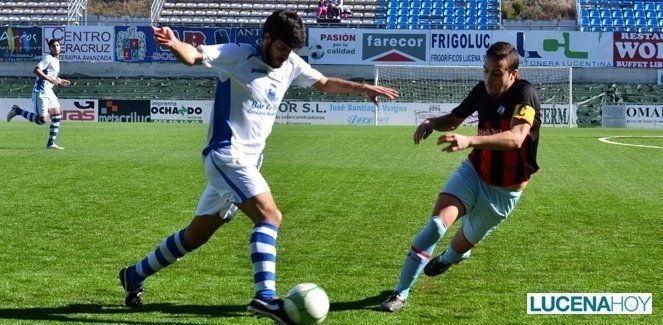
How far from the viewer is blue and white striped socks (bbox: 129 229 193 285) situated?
681 cm

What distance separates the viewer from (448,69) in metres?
45.9

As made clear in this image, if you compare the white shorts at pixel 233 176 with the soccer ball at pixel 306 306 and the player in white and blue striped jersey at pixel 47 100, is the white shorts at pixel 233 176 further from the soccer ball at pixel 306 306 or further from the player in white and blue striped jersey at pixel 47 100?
the player in white and blue striped jersey at pixel 47 100

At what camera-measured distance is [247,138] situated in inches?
256

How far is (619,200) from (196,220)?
28.5 feet

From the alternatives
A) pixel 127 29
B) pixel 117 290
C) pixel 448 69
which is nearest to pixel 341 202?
pixel 117 290

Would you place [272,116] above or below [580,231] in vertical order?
above

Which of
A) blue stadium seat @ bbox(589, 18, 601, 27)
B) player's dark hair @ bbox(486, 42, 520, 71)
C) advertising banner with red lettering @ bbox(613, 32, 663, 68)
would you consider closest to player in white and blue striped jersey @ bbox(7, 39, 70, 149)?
player's dark hair @ bbox(486, 42, 520, 71)

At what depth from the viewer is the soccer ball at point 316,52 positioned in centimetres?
4744

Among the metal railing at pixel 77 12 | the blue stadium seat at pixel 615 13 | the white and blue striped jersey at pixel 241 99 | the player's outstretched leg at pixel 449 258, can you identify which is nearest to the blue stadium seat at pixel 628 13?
the blue stadium seat at pixel 615 13

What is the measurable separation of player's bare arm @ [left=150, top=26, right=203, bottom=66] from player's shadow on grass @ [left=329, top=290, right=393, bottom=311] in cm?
200

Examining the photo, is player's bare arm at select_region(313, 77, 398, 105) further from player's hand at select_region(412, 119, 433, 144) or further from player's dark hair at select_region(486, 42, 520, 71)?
player's dark hair at select_region(486, 42, 520, 71)

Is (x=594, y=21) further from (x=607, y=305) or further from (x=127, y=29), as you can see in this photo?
(x=607, y=305)

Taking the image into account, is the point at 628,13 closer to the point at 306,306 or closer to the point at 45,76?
the point at 45,76

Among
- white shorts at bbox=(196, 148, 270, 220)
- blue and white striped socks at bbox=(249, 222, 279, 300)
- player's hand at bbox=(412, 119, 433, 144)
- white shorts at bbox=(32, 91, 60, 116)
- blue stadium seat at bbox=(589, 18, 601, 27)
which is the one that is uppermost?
player's hand at bbox=(412, 119, 433, 144)
